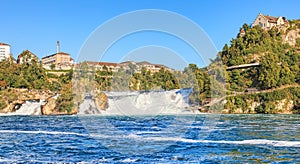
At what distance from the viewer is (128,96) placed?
5034 cm

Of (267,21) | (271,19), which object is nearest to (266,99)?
(267,21)

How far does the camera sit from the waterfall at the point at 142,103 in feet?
165

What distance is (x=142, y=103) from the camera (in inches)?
2004

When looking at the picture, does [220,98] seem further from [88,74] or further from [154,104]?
[88,74]

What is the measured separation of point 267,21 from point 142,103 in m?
43.4

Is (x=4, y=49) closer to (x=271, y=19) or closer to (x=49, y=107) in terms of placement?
(x=49, y=107)

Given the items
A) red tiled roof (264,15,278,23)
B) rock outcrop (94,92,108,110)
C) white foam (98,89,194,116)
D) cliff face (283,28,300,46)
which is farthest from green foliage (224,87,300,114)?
red tiled roof (264,15,278,23)

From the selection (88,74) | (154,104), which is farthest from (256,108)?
(88,74)

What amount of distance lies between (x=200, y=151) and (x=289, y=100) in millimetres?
45788

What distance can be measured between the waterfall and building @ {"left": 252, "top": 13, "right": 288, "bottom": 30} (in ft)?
117

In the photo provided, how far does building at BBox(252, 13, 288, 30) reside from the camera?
80438 mm

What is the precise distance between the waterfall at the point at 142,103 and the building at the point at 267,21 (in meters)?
35.7

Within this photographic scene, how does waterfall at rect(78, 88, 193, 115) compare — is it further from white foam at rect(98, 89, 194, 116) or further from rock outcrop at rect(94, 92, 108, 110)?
rock outcrop at rect(94, 92, 108, 110)

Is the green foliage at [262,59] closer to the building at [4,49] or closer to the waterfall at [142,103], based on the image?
the waterfall at [142,103]
